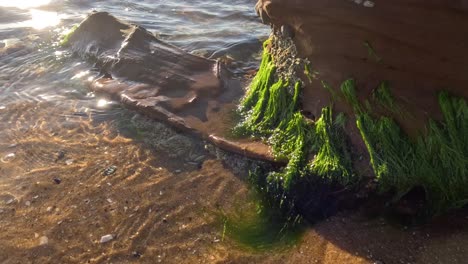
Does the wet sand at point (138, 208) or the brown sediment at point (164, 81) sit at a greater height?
the brown sediment at point (164, 81)

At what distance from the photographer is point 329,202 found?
151 inches

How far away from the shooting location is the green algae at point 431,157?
353 centimetres

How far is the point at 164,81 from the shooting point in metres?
5.58

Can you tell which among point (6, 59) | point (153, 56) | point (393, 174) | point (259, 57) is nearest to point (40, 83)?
point (6, 59)

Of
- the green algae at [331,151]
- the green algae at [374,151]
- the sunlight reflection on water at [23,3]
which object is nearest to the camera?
the green algae at [374,151]

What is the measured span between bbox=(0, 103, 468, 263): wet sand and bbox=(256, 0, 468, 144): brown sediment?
2.98ft

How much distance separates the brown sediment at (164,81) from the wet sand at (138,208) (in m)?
0.20

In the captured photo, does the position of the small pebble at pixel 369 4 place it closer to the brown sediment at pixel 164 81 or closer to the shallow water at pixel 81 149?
the brown sediment at pixel 164 81

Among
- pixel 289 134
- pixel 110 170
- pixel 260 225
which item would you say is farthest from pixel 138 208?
pixel 289 134

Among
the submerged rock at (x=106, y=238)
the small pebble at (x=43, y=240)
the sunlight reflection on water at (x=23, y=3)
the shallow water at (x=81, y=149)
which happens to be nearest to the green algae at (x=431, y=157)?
the shallow water at (x=81, y=149)

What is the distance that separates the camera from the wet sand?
3486 mm

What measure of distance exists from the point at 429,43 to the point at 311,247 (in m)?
1.68

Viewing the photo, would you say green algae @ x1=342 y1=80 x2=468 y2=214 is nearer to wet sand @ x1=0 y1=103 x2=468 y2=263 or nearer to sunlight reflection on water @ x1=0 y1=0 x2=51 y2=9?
wet sand @ x1=0 y1=103 x2=468 y2=263

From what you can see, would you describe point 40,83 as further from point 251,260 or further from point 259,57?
point 251,260
